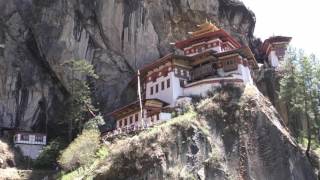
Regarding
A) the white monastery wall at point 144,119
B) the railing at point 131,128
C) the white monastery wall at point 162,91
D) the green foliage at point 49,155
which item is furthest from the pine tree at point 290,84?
the green foliage at point 49,155

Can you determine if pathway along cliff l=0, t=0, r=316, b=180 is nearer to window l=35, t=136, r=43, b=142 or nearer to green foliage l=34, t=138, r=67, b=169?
window l=35, t=136, r=43, b=142

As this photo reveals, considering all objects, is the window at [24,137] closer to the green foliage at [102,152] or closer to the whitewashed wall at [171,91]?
the green foliage at [102,152]

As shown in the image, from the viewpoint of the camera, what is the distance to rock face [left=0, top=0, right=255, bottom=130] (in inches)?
2133

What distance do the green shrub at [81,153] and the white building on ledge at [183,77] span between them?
2814 millimetres

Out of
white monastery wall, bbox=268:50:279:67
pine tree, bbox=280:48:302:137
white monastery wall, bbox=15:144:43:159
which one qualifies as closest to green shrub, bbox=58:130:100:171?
white monastery wall, bbox=15:144:43:159

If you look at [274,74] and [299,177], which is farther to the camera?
[274,74]

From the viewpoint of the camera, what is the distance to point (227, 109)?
144ft

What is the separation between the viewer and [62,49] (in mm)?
54406

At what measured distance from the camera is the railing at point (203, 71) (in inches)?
1935

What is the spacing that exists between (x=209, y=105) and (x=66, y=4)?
21586 mm

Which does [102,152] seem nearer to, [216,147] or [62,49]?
[216,147]

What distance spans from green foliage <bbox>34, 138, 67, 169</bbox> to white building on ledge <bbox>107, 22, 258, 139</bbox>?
5.83 metres

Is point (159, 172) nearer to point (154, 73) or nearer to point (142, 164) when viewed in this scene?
point (142, 164)

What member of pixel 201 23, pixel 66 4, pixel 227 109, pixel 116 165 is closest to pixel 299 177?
pixel 227 109
